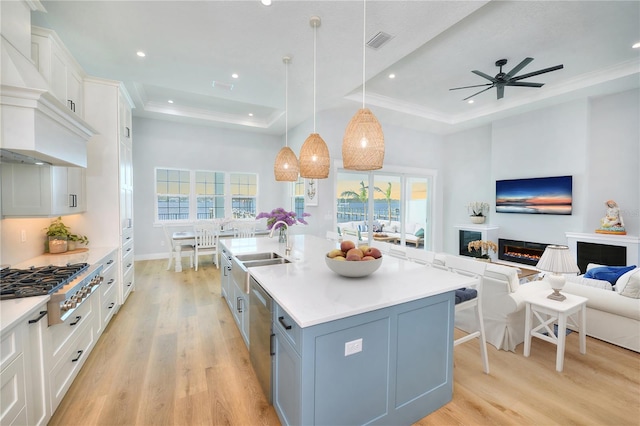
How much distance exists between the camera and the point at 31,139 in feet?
5.35

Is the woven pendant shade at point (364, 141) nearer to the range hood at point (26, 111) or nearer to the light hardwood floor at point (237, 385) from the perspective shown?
the light hardwood floor at point (237, 385)

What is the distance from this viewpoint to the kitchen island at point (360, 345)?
136 centimetres

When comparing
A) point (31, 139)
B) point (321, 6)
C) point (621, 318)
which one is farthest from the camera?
point (621, 318)

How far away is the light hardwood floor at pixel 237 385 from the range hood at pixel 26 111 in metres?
1.77

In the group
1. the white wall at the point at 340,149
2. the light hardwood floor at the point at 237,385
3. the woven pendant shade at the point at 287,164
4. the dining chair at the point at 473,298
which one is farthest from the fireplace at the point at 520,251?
the woven pendant shade at the point at 287,164

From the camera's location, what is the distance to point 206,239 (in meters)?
5.56

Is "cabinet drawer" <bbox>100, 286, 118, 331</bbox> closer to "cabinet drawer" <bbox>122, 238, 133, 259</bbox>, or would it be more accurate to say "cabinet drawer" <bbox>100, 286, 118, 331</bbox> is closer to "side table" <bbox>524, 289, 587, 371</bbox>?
"cabinet drawer" <bbox>122, 238, 133, 259</bbox>

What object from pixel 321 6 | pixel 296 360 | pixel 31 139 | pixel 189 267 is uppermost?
pixel 321 6

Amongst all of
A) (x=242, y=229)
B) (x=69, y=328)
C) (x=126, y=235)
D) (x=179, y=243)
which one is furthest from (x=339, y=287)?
(x=242, y=229)

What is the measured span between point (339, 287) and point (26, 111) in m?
2.19

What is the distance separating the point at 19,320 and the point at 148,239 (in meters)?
5.59

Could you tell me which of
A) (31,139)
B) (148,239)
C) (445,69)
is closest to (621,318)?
(445,69)

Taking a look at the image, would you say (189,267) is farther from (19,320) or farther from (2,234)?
(19,320)

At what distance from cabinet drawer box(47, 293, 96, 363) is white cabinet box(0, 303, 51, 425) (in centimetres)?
15
